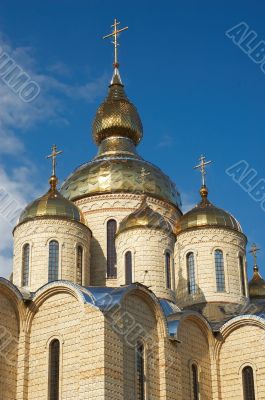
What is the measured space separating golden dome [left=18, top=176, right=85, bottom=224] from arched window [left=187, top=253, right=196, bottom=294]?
3.98 meters

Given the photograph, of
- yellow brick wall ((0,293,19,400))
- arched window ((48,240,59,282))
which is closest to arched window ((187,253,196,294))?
arched window ((48,240,59,282))

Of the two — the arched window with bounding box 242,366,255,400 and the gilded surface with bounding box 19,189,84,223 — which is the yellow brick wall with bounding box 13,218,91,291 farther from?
the arched window with bounding box 242,366,255,400

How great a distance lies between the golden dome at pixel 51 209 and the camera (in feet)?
77.6

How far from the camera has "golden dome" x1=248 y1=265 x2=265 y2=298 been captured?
1173 inches

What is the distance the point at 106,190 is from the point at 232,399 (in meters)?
9.28

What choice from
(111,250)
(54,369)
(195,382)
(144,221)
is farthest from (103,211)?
(54,369)

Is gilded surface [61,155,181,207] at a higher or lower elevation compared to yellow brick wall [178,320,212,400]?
higher

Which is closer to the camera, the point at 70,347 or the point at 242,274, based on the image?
the point at 70,347

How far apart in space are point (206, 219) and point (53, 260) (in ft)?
18.6

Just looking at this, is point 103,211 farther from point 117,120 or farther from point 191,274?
point 117,120

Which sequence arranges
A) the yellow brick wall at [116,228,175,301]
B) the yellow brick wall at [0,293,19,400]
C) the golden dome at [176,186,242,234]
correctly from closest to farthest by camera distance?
1. the yellow brick wall at [0,293,19,400]
2. the yellow brick wall at [116,228,175,301]
3. the golden dome at [176,186,242,234]

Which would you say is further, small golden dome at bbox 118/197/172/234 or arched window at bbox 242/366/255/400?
small golden dome at bbox 118/197/172/234

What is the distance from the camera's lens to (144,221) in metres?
23.9

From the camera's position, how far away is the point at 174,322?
20.5 metres
